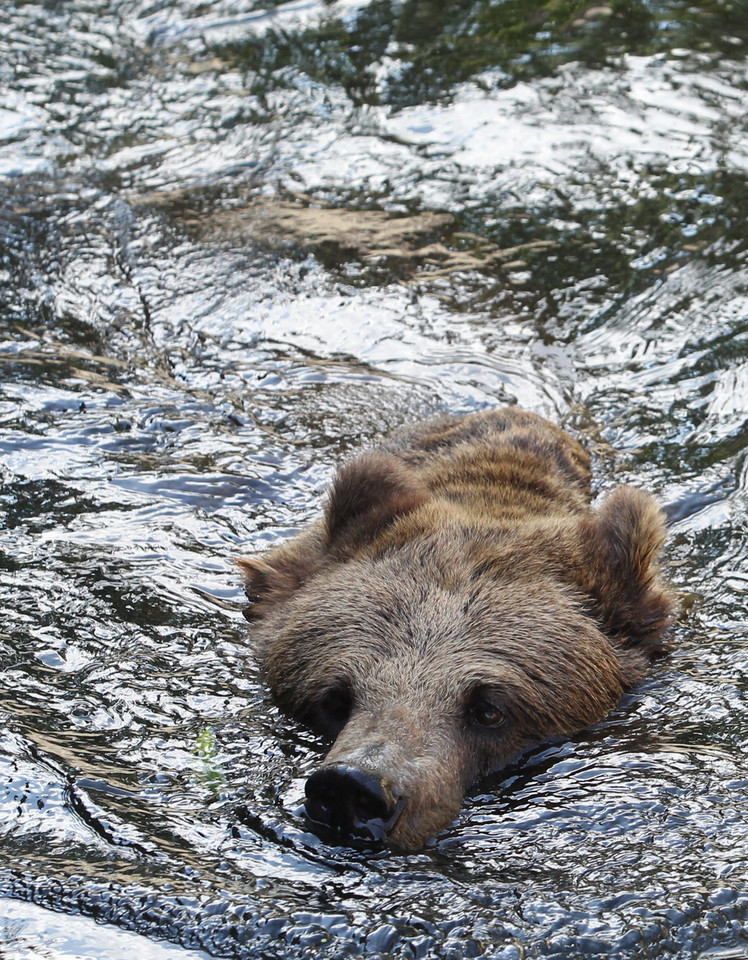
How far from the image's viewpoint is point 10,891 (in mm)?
3912

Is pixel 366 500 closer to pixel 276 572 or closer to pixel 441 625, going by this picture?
pixel 276 572

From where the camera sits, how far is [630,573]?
5.72 meters

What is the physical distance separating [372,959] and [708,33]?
12025 mm

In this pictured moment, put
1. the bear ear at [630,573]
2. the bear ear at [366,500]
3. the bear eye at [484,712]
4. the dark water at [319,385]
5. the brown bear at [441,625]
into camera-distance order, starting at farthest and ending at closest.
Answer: the bear ear at [366,500] < the bear ear at [630,573] < the bear eye at [484,712] < the brown bear at [441,625] < the dark water at [319,385]

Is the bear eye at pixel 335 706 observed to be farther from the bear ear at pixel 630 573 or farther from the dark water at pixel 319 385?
the bear ear at pixel 630 573

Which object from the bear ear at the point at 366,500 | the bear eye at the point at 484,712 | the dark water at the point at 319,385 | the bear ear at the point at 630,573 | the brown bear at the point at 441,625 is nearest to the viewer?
Result: the dark water at the point at 319,385

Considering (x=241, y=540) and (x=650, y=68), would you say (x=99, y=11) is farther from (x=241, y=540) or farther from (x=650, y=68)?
(x=241, y=540)

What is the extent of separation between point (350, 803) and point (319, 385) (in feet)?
15.0

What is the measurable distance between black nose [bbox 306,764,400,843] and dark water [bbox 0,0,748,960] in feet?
0.32

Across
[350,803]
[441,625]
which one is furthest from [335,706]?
[350,803]

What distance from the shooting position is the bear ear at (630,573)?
5.68 meters

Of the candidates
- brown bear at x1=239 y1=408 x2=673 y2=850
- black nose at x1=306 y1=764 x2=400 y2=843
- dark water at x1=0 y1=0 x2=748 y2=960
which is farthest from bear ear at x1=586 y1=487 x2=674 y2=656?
black nose at x1=306 y1=764 x2=400 y2=843

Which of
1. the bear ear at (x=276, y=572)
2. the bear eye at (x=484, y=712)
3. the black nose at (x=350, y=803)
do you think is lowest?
Answer: the bear ear at (x=276, y=572)

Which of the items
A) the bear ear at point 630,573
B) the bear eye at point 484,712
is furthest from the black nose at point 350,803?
the bear ear at point 630,573
